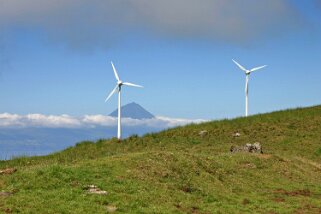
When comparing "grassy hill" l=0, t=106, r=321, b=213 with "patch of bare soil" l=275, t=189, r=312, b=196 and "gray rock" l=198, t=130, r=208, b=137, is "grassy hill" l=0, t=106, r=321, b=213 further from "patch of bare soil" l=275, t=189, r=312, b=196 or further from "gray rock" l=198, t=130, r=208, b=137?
"gray rock" l=198, t=130, r=208, b=137

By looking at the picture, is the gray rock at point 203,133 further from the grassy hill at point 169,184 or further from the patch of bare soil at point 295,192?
the patch of bare soil at point 295,192

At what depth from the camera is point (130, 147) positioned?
59469 mm

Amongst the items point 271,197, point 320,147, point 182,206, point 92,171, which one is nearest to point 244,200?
point 271,197

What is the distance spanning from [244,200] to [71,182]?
10232 millimetres

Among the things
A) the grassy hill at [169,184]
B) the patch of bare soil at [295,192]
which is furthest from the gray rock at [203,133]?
the patch of bare soil at [295,192]

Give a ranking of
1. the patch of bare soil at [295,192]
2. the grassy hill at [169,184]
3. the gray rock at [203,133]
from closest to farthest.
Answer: the grassy hill at [169,184] → the patch of bare soil at [295,192] → the gray rock at [203,133]

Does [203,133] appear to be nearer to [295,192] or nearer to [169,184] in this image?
[295,192]

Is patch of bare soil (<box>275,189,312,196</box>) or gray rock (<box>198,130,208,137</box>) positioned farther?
gray rock (<box>198,130,208,137</box>)

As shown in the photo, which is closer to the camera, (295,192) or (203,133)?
(295,192)

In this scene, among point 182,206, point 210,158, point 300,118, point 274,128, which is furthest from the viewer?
point 300,118

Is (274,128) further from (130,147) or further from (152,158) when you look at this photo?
(152,158)

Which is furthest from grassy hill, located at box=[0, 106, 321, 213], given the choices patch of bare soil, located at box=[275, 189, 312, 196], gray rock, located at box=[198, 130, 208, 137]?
gray rock, located at box=[198, 130, 208, 137]

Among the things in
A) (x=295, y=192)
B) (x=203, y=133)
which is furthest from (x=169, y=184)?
(x=203, y=133)

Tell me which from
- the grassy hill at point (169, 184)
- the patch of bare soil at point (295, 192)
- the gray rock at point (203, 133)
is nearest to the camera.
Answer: the grassy hill at point (169, 184)
